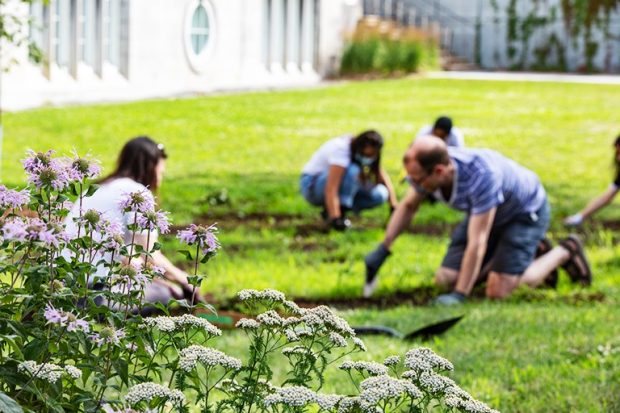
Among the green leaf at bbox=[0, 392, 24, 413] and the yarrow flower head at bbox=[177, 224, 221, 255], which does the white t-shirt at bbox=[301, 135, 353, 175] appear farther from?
the green leaf at bbox=[0, 392, 24, 413]

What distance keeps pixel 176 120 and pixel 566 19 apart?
22.9 meters

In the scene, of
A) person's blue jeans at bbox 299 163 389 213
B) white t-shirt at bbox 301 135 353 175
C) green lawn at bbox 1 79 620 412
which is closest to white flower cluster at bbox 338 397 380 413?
green lawn at bbox 1 79 620 412

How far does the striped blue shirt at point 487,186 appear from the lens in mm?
7914

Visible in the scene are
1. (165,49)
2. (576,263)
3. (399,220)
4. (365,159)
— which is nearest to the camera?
(399,220)

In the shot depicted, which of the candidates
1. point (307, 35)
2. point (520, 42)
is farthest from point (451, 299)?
point (520, 42)

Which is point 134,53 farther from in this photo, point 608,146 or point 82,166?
point 82,166

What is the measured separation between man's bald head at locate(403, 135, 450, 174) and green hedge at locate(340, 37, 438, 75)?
26.5 meters

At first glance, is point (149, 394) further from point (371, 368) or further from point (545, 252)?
point (545, 252)

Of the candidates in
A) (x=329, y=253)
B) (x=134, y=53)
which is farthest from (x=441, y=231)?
(x=134, y=53)

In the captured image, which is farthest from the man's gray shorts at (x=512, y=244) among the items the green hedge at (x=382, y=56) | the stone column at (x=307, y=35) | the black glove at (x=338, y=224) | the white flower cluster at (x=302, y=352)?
the green hedge at (x=382, y=56)

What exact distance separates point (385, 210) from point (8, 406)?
996 centimetres

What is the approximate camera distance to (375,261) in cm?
845

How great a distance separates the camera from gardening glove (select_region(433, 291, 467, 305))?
821 centimetres

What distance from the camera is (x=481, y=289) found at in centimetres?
896
